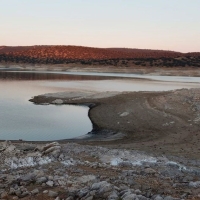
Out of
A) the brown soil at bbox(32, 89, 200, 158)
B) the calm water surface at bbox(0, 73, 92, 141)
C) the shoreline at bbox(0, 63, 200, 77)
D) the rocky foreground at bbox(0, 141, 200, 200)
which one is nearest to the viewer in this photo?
the rocky foreground at bbox(0, 141, 200, 200)

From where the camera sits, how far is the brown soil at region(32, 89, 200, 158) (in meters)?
14.4

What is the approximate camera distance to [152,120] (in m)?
20.6

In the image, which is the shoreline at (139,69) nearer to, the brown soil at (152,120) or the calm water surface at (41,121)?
the brown soil at (152,120)

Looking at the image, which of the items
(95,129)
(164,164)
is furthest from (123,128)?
(164,164)

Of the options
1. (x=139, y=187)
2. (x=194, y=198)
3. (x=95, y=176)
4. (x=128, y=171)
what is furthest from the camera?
(x=128, y=171)

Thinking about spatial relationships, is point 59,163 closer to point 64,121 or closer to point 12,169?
point 12,169

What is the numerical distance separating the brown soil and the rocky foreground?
2.71 meters

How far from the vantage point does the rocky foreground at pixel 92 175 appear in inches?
290

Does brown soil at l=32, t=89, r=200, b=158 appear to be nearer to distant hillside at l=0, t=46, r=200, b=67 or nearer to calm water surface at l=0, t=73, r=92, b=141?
calm water surface at l=0, t=73, r=92, b=141

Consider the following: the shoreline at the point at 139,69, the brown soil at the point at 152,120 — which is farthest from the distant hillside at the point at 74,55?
the brown soil at the point at 152,120

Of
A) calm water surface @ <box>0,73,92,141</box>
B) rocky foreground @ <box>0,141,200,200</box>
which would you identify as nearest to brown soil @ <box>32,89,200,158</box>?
calm water surface @ <box>0,73,92,141</box>

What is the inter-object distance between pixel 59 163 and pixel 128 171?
6.74ft

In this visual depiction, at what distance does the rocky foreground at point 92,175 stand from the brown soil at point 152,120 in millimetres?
2708

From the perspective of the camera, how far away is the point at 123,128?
19.2 m
